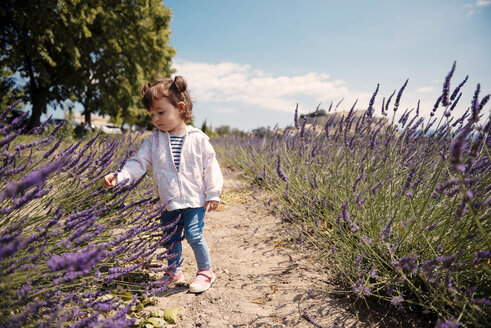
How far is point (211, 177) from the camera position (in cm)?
194

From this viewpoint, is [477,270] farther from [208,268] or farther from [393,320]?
[208,268]

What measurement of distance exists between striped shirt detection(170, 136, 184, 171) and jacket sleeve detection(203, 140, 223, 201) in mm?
192

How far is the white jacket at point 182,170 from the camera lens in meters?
1.85

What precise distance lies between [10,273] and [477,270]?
80.9 inches

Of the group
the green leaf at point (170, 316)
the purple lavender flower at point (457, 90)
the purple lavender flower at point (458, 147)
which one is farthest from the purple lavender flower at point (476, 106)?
the green leaf at point (170, 316)

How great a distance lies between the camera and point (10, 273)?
0.97m

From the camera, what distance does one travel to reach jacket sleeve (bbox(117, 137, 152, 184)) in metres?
1.72

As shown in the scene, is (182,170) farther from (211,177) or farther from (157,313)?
(157,313)

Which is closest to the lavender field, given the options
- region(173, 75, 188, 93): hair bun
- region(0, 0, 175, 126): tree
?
region(173, 75, 188, 93): hair bun

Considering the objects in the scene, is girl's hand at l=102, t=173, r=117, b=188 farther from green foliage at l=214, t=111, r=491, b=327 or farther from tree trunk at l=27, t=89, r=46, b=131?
tree trunk at l=27, t=89, r=46, b=131

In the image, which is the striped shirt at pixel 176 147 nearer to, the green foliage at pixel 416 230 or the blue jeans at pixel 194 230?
the blue jeans at pixel 194 230

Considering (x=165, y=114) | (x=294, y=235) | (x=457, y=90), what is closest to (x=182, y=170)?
(x=165, y=114)

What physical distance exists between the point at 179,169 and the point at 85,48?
14.3 metres

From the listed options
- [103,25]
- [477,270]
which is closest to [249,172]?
[477,270]
